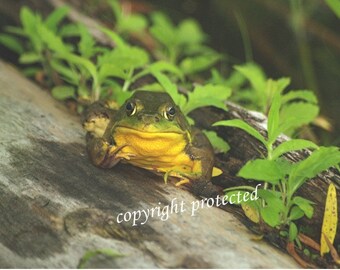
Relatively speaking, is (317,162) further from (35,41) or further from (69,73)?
(35,41)

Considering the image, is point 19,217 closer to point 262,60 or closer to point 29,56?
point 29,56

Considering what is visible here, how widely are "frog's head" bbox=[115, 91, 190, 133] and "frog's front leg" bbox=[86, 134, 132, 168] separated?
128 millimetres

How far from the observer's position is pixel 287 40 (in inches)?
254

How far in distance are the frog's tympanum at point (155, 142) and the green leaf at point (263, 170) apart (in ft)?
1.79

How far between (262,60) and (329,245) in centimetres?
386

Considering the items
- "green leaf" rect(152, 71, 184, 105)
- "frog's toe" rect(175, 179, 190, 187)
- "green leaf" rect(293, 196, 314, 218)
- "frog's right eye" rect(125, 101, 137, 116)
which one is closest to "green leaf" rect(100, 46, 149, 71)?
"green leaf" rect(152, 71, 184, 105)

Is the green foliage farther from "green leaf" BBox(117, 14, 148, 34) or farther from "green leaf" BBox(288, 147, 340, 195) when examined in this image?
"green leaf" BBox(288, 147, 340, 195)

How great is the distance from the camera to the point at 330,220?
2623 mm

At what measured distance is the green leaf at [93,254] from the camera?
2234 mm

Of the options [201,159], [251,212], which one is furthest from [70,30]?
[251,212]

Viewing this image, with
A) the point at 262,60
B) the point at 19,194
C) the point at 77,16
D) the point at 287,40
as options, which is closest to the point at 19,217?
the point at 19,194

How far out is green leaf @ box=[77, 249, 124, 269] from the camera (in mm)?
2234

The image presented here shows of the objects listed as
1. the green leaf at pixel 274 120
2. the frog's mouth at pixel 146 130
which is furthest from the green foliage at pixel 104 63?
the green leaf at pixel 274 120

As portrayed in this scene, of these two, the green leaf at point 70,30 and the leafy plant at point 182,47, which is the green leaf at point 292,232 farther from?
the green leaf at point 70,30
